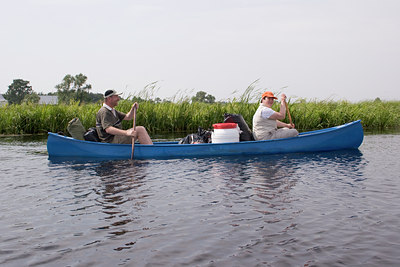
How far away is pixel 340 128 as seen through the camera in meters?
10.4

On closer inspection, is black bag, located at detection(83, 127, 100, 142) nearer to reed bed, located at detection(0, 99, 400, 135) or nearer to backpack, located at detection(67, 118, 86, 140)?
backpack, located at detection(67, 118, 86, 140)

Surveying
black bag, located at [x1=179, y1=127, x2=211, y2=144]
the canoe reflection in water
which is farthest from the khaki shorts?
black bag, located at [x1=179, y1=127, x2=211, y2=144]

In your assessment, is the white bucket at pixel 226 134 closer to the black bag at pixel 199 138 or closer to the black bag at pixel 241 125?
the black bag at pixel 241 125

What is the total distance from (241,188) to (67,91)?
6751 centimetres

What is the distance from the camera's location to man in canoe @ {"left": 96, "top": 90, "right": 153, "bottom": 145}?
9414 mm

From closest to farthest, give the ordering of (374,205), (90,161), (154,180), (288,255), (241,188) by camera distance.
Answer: (288,255), (374,205), (241,188), (154,180), (90,161)

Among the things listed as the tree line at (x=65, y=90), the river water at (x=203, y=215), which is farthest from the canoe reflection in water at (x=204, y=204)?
the tree line at (x=65, y=90)

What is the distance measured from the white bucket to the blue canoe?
17 centimetres

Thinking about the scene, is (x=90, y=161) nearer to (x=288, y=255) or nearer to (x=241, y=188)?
(x=241, y=188)

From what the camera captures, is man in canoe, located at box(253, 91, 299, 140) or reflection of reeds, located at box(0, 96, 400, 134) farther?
reflection of reeds, located at box(0, 96, 400, 134)

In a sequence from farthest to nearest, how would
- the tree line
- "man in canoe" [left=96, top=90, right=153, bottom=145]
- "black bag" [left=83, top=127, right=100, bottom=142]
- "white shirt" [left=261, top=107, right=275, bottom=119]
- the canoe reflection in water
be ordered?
the tree line < "black bag" [left=83, top=127, right=100, bottom=142] < "white shirt" [left=261, top=107, right=275, bottom=119] < "man in canoe" [left=96, top=90, right=153, bottom=145] < the canoe reflection in water

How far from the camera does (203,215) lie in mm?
4910

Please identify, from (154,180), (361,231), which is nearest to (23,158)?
(154,180)

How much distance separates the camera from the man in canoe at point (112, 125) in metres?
9.41
